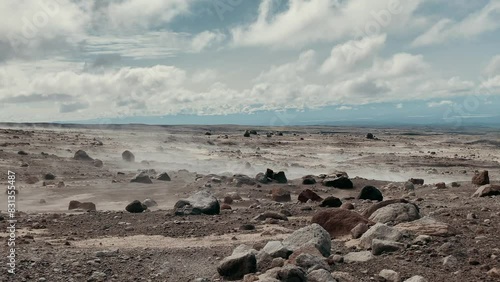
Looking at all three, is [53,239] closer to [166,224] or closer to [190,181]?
[166,224]

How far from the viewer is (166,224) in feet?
45.8

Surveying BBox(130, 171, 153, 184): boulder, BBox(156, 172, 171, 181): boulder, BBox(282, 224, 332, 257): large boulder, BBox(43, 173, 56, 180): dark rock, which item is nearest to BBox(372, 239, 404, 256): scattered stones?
BBox(282, 224, 332, 257): large boulder

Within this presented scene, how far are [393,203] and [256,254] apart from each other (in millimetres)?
4530

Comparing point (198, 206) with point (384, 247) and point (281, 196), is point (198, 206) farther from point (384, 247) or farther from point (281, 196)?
point (384, 247)

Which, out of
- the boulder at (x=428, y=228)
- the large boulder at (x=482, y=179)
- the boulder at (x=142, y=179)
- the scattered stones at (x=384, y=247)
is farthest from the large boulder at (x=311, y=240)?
the boulder at (x=142, y=179)

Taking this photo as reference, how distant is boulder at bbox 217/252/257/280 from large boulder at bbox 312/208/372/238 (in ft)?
9.79

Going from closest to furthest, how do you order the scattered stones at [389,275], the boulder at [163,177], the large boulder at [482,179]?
the scattered stones at [389,275] → the large boulder at [482,179] → the boulder at [163,177]

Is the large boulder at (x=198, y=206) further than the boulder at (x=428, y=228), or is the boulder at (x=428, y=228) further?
the large boulder at (x=198, y=206)

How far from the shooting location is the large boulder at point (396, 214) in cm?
1143

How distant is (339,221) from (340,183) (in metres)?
14.1

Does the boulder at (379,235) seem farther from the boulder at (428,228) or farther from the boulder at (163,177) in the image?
the boulder at (163,177)

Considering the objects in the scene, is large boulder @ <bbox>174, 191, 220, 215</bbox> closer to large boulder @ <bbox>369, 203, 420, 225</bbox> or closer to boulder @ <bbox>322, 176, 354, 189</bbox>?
large boulder @ <bbox>369, 203, 420, 225</bbox>

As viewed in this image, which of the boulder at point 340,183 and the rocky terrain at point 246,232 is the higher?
the rocky terrain at point 246,232

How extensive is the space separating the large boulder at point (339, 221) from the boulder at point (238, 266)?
2.98m
